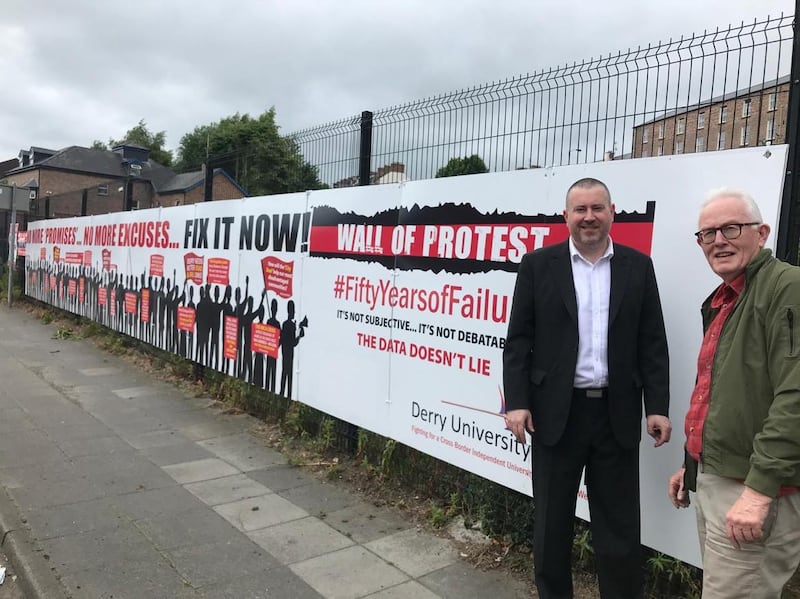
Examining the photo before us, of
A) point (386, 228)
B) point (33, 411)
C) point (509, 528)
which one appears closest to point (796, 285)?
point (509, 528)

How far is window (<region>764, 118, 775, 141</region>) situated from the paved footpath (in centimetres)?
261

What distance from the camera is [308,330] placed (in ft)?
18.2

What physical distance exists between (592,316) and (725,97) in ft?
4.49

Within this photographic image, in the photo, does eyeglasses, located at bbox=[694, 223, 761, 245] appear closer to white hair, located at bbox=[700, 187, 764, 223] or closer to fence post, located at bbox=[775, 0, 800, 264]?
white hair, located at bbox=[700, 187, 764, 223]

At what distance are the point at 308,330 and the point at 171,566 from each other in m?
2.40

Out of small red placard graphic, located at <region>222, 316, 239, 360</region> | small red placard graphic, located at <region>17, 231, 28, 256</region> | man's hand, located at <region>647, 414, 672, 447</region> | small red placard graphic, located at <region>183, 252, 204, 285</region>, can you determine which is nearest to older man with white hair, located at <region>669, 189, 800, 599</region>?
man's hand, located at <region>647, 414, 672, 447</region>

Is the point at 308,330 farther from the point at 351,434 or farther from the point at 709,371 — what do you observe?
the point at 709,371

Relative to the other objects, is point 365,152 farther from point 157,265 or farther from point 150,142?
point 150,142

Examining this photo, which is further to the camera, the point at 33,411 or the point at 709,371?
the point at 33,411

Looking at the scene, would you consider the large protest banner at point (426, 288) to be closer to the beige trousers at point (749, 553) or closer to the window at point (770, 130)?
the window at point (770, 130)

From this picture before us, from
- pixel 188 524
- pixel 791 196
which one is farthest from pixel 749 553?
pixel 188 524

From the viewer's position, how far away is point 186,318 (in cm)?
795

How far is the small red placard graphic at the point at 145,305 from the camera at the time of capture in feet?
29.9

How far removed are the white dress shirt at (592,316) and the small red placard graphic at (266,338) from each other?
3797 millimetres
